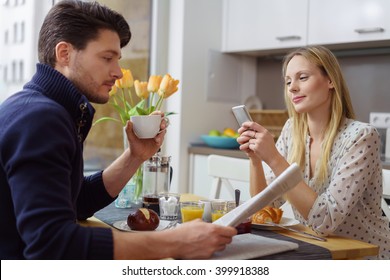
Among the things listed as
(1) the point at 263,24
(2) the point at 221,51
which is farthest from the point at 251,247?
(2) the point at 221,51

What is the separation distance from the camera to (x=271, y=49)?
2.95 meters

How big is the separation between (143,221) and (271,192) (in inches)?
15.3

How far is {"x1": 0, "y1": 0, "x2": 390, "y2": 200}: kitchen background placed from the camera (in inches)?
107

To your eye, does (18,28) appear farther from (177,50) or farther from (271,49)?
(271,49)

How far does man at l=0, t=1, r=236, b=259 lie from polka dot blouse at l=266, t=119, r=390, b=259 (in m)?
0.49

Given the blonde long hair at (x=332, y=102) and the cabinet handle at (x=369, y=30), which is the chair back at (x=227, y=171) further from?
the cabinet handle at (x=369, y=30)

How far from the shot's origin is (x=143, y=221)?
1.19m

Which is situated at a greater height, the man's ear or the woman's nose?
the man's ear

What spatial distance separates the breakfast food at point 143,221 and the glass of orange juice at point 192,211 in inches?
3.4

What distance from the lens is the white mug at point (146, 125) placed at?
1337mm

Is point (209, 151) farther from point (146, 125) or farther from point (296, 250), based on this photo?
point (296, 250)

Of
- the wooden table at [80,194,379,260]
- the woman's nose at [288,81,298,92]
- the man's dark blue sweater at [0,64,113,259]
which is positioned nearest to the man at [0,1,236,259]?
the man's dark blue sweater at [0,64,113,259]

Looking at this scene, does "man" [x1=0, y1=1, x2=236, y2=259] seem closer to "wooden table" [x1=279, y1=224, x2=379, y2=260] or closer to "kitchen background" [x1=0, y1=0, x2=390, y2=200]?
"wooden table" [x1=279, y1=224, x2=379, y2=260]
